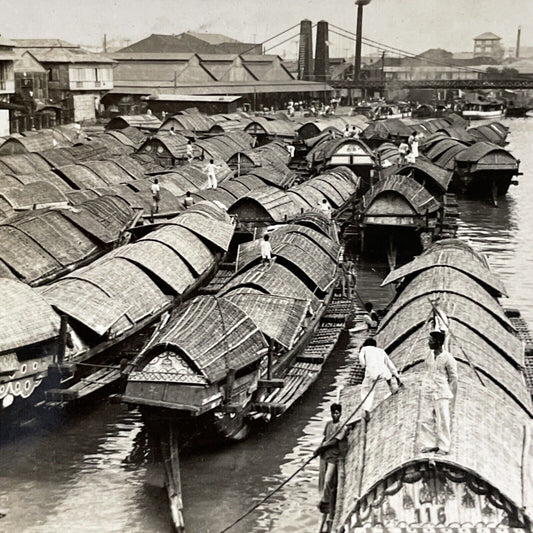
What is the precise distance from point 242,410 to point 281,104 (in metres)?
66.0

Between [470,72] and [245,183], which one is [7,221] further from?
[470,72]

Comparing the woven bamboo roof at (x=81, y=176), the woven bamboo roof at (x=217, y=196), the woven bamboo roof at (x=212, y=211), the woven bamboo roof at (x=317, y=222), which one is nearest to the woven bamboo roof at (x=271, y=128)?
the woven bamboo roof at (x=81, y=176)

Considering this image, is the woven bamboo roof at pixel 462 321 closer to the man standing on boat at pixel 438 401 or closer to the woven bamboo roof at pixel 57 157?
the man standing on boat at pixel 438 401

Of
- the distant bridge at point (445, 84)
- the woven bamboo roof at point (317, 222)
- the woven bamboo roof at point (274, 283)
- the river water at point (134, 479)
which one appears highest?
the distant bridge at point (445, 84)

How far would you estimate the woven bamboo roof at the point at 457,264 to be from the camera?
17.8m

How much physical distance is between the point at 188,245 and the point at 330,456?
10.8m

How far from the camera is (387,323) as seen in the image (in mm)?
16375

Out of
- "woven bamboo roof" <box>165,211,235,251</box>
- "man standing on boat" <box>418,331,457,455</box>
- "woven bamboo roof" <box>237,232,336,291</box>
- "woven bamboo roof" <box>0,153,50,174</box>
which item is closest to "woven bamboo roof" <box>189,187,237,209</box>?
"woven bamboo roof" <box>165,211,235,251</box>

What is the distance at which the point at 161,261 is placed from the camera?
1898 cm

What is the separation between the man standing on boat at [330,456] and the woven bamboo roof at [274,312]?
4164 millimetres

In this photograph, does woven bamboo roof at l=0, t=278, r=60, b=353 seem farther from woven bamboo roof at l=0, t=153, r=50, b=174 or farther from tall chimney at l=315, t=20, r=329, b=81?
tall chimney at l=315, t=20, r=329, b=81

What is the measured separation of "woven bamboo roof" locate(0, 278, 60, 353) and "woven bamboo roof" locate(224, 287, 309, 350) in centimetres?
356

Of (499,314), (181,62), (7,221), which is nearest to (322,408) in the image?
(499,314)

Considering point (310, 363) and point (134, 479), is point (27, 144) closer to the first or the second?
point (310, 363)
